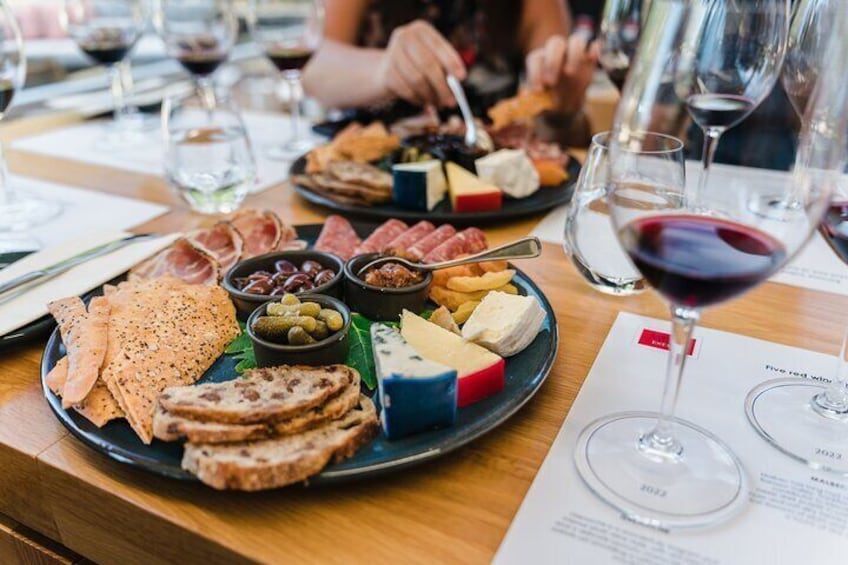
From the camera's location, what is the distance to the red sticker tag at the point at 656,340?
38.3 inches

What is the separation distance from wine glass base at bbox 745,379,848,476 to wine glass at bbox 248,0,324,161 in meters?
1.43

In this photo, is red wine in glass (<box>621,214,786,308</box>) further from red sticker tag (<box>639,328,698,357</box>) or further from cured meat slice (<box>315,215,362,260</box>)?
cured meat slice (<box>315,215,362,260</box>)

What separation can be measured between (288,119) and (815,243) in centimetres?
169

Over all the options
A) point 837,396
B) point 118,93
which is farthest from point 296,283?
point 118,93

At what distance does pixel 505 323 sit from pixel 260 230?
60 cm

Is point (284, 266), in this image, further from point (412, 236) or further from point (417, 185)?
point (417, 185)

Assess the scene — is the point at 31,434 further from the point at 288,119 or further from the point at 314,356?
the point at 288,119

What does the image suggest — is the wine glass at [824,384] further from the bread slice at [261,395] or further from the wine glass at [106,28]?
the wine glass at [106,28]

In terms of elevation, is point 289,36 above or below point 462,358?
above

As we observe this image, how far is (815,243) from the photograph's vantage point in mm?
1346

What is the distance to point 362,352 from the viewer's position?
878mm

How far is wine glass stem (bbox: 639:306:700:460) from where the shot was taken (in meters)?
0.67

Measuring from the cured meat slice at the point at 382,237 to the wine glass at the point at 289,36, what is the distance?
75 centimetres

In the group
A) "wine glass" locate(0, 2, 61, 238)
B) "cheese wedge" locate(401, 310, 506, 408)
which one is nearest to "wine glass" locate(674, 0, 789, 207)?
"cheese wedge" locate(401, 310, 506, 408)
